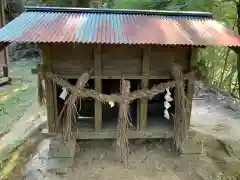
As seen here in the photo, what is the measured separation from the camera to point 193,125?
6.64 m

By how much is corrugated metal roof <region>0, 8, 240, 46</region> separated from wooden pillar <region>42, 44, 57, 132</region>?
1.45 feet

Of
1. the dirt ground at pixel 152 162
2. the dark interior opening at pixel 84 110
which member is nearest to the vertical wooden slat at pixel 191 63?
the dirt ground at pixel 152 162

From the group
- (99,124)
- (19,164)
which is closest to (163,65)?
(99,124)

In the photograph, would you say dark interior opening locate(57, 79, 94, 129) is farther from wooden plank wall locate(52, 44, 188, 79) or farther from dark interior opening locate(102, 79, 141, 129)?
wooden plank wall locate(52, 44, 188, 79)

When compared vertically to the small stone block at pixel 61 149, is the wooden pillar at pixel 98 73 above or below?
above

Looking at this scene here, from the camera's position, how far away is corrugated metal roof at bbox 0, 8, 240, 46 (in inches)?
149

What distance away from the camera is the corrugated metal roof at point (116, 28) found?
12.4ft

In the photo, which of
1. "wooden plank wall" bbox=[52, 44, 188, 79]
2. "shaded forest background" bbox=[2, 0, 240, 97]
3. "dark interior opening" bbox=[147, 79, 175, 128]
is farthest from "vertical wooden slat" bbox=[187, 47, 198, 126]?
"dark interior opening" bbox=[147, 79, 175, 128]

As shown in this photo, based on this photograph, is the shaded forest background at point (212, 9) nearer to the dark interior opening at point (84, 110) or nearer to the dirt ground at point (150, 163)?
the dirt ground at point (150, 163)

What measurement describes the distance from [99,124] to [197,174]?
1.80m

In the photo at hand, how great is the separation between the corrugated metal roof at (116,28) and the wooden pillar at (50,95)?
1.45ft

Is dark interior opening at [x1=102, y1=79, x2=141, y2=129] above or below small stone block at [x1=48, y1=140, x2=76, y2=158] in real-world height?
above

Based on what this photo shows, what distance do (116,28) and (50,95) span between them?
5.09ft

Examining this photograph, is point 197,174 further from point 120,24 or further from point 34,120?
point 34,120
